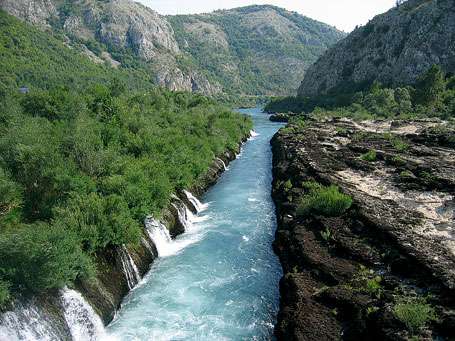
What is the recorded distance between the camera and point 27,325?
70.2 feet

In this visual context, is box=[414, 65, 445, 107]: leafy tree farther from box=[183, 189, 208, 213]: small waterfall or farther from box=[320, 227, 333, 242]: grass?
box=[320, 227, 333, 242]: grass

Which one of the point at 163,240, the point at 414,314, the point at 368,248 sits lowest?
the point at 368,248

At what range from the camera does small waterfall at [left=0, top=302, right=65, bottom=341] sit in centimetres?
2058

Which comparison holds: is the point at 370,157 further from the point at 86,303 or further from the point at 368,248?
the point at 86,303

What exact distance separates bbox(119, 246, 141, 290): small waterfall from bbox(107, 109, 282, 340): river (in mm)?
617

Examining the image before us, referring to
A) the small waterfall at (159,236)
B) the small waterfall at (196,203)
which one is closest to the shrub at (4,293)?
the small waterfall at (159,236)

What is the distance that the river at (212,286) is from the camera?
2583 cm

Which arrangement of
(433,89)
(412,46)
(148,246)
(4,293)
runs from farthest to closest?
(412,46) → (433,89) → (148,246) → (4,293)

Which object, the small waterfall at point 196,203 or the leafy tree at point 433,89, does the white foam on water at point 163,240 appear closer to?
the small waterfall at point 196,203

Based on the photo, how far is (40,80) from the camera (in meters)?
174

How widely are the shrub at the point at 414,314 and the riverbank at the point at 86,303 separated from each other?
1781 centimetres

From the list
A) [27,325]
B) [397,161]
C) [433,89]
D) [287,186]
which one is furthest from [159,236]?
[433,89]

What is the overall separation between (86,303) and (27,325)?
13.8 feet

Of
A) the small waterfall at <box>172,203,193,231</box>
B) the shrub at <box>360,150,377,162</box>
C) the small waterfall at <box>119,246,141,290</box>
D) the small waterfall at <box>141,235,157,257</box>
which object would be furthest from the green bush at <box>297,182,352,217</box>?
the shrub at <box>360,150,377,162</box>
